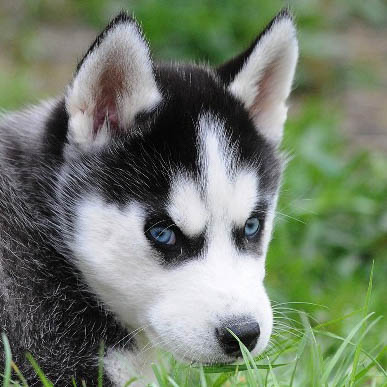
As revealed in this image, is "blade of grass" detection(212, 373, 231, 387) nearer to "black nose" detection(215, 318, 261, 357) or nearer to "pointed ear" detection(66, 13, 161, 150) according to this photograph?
"black nose" detection(215, 318, 261, 357)

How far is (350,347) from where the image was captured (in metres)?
4.14

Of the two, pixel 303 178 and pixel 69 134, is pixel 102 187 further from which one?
pixel 303 178

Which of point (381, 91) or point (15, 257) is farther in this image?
point (381, 91)

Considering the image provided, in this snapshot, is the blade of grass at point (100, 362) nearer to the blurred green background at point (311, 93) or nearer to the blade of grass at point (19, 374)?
the blade of grass at point (19, 374)

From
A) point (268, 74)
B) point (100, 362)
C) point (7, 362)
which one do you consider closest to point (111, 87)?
point (268, 74)

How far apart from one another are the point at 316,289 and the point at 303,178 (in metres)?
1.17

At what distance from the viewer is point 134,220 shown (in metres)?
3.71

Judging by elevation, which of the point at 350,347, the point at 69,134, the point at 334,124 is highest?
the point at 69,134

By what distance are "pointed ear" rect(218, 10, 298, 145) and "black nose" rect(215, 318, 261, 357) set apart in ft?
3.84

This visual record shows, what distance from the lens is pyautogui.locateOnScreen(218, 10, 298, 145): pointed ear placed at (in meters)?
4.11

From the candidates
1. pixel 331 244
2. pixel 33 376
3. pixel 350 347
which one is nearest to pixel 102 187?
pixel 33 376

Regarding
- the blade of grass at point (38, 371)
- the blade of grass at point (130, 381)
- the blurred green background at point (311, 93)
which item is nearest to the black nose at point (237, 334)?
the blade of grass at point (130, 381)

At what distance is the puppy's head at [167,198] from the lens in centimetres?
358

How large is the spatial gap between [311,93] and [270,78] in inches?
203
